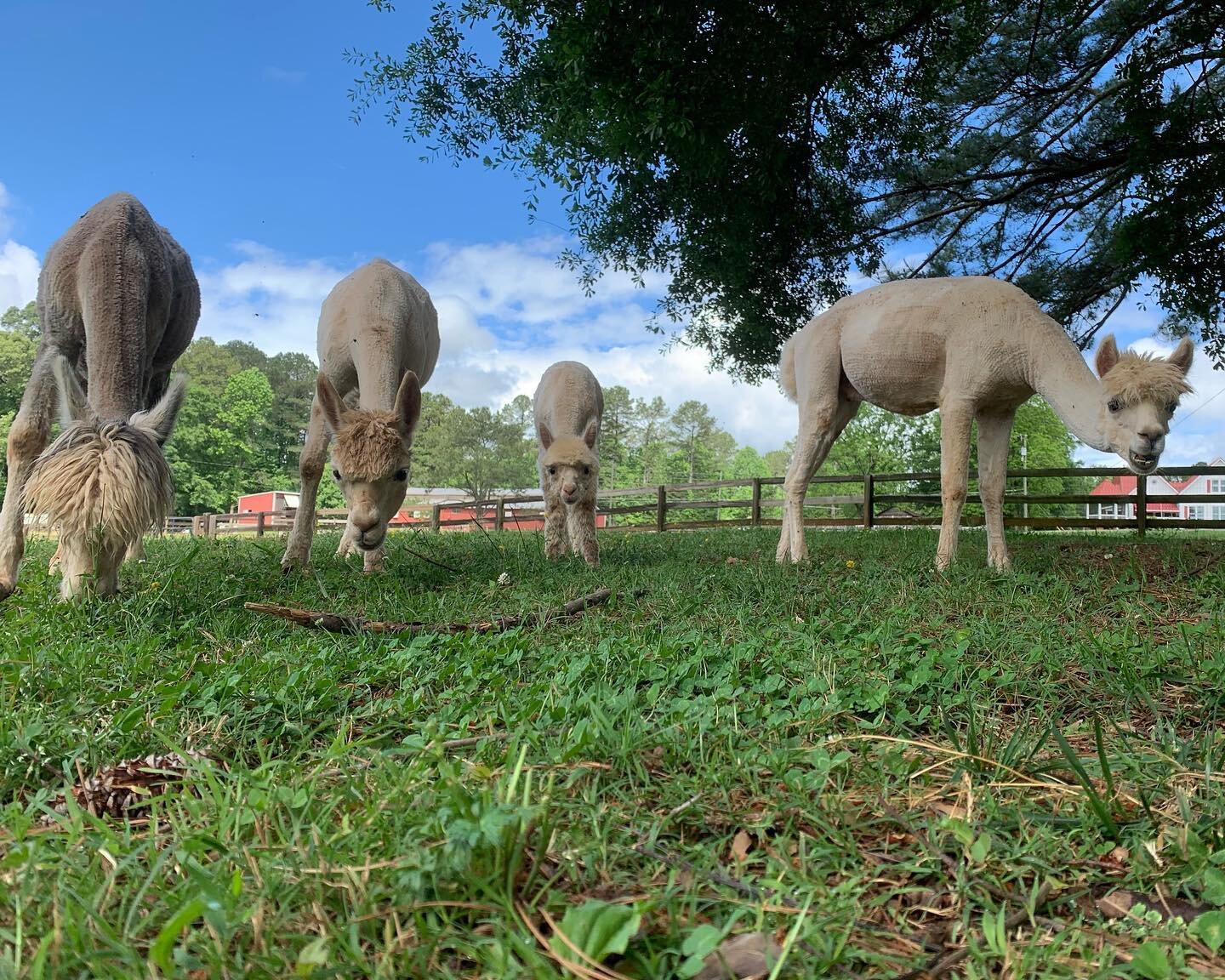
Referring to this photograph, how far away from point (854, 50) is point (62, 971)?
8.59 m

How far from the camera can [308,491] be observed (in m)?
6.27

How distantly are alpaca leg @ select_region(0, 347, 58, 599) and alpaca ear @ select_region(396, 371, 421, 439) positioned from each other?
2162mm

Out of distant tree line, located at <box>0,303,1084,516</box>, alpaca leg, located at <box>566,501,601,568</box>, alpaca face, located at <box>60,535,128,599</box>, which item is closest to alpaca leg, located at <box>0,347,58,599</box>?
alpaca face, located at <box>60,535,128,599</box>

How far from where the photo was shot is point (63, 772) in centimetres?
189

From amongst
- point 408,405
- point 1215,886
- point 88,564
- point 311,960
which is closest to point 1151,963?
point 1215,886

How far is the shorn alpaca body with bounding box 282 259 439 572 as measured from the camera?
16.0 ft

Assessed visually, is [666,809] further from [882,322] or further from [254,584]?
[882,322]

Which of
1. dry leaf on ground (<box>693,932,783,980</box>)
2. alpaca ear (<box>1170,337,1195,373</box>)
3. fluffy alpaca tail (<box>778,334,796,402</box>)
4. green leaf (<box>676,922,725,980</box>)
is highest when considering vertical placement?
fluffy alpaca tail (<box>778,334,796,402</box>)

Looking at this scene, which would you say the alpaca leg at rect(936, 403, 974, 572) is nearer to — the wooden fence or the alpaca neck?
the alpaca neck

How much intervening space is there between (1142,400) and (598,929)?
576 centimetres

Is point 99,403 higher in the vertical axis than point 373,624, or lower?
→ higher

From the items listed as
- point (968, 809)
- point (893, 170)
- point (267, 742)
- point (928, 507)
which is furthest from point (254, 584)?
point (928, 507)

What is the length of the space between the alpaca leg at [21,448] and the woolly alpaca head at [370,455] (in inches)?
68.2

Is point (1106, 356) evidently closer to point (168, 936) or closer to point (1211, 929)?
point (1211, 929)
